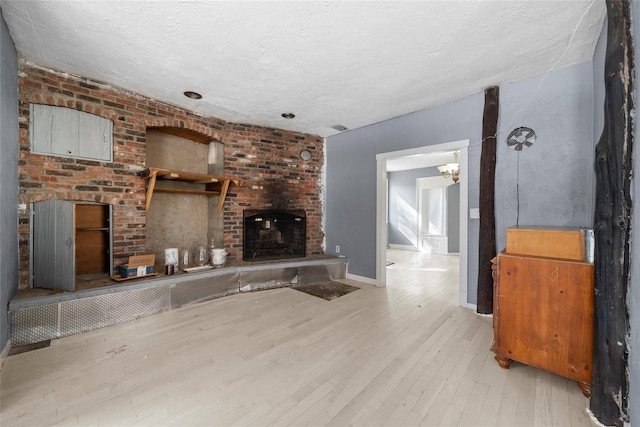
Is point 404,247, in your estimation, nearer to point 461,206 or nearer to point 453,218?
point 453,218

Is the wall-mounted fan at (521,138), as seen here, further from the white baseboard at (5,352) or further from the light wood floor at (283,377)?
the white baseboard at (5,352)

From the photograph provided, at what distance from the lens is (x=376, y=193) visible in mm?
4055

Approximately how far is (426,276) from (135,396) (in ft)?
14.4

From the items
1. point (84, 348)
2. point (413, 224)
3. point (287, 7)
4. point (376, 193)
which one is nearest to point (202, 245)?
point (84, 348)

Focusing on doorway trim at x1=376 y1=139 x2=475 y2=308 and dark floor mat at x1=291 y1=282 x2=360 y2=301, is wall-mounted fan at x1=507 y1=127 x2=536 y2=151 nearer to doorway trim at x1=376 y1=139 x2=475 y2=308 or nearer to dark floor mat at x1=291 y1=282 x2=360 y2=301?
doorway trim at x1=376 y1=139 x2=475 y2=308

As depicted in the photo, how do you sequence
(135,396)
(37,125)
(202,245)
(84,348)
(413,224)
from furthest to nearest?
(413,224), (202,245), (37,125), (84,348), (135,396)

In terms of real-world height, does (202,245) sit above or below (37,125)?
below

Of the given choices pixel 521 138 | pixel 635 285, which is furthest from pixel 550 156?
pixel 635 285

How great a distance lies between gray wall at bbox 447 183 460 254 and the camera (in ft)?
24.0

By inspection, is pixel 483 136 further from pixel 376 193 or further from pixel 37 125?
pixel 37 125

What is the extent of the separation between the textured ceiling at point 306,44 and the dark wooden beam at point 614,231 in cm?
70

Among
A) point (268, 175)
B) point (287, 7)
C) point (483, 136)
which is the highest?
point (287, 7)

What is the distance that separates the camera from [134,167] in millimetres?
3025

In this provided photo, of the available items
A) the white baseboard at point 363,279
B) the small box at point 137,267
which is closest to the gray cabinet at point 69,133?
the small box at point 137,267
